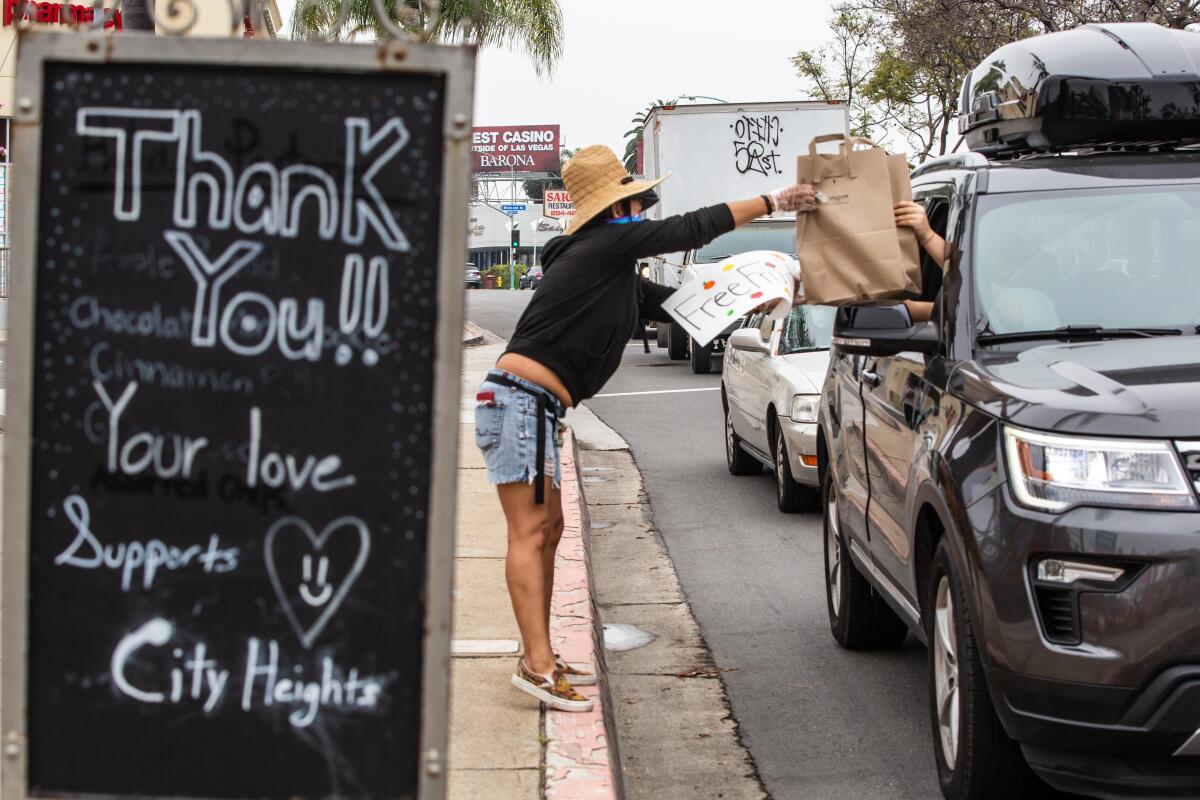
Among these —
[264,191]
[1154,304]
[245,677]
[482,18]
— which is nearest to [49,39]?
[264,191]

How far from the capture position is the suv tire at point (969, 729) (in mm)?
4305

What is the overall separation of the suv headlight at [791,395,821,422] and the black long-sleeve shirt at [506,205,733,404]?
14.9 feet

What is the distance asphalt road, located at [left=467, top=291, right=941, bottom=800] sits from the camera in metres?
5.39

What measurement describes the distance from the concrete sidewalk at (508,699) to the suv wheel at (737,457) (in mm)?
3071

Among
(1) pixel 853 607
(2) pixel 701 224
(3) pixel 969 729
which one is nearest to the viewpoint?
(3) pixel 969 729

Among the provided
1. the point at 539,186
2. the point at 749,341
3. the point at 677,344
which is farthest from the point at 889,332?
the point at 539,186

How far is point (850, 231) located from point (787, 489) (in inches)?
206

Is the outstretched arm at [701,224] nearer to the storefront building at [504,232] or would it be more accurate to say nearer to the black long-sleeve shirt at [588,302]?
the black long-sleeve shirt at [588,302]

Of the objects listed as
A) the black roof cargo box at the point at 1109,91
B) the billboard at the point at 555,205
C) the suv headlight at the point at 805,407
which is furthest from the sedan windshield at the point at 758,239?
the billboard at the point at 555,205

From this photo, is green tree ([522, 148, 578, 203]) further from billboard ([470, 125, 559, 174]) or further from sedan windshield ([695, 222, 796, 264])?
sedan windshield ([695, 222, 796, 264])

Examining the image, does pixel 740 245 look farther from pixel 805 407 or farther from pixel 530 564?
pixel 530 564

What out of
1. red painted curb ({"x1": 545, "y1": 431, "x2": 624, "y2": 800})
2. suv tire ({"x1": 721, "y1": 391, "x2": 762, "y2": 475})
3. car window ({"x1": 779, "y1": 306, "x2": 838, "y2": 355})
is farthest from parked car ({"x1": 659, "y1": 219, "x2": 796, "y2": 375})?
red painted curb ({"x1": 545, "y1": 431, "x2": 624, "y2": 800})

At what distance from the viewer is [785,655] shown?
6.90 m

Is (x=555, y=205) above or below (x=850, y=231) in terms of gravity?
above
